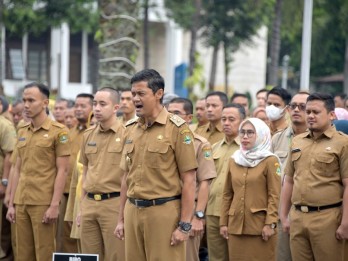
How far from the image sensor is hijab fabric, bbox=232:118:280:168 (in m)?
8.98

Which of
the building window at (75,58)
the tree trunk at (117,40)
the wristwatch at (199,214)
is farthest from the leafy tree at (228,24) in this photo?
the wristwatch at (199,214)

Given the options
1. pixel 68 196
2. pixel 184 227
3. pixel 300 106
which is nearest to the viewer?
pixel 184 227

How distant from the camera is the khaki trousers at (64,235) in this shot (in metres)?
11.3

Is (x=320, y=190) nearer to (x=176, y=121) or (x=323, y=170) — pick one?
(x=323, y=170)

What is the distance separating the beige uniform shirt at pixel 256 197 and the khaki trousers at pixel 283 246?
2.15 feet

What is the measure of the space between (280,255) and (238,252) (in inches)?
29.3

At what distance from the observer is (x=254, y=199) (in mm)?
8938

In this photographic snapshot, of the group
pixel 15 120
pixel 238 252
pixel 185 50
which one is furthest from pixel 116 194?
pixel 185 50

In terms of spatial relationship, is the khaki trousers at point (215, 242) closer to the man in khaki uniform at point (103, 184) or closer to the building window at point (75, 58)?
the man in khaki uniform at point (103, 184)

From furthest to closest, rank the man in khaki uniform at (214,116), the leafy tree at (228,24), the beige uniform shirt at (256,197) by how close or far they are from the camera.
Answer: the leafy tree at (228,24) < the man in khaki uniform at (214,116) < the beige uniform shirt at (256,197)

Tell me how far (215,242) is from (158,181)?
2.57m

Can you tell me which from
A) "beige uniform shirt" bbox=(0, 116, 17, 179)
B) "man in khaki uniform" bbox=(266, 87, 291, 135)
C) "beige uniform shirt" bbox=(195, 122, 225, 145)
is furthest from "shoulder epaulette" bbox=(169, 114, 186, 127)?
"beige uniform shirt" bbox=(0, 116, 17, 179)

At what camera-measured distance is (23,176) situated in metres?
10.1

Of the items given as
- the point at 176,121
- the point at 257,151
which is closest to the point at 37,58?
the point at 257,151
